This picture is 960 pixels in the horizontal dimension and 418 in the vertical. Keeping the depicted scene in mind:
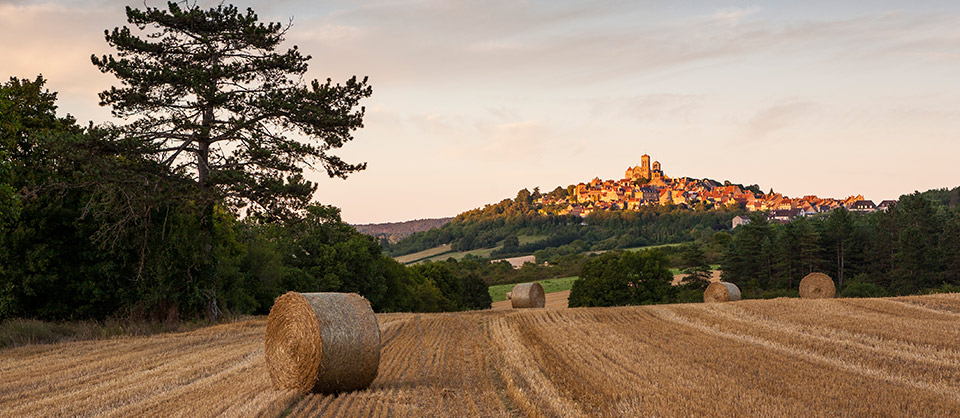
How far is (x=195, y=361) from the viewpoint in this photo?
13.8m

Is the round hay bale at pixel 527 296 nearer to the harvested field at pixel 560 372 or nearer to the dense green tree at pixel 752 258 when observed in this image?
the harvested field at pixel 560 372

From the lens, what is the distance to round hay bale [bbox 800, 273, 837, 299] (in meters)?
31.8

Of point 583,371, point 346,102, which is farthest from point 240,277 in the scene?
point 583,371

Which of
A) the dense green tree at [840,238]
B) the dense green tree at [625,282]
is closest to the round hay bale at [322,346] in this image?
the dense green tree at [625,282]

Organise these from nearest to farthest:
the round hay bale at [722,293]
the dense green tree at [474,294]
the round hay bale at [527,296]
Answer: the round hay bale at [722,293] → the round hay bale at [527,296] → the dense green tree at [474,294]

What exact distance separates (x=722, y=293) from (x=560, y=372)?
81.5ft

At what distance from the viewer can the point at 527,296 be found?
37344mm

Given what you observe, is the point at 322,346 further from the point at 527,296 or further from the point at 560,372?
the point at 527,296

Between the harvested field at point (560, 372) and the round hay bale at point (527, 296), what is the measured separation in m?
16.9

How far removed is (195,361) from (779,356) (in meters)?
11.3

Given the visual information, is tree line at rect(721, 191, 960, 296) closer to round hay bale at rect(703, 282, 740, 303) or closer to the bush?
the bush

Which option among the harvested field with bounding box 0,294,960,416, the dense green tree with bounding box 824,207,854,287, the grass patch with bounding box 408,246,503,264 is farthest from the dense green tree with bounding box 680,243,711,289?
the grass patch with bounding box 408,246,503,264

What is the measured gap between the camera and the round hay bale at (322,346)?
10648 mm

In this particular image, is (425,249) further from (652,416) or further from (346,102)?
(652,416)
